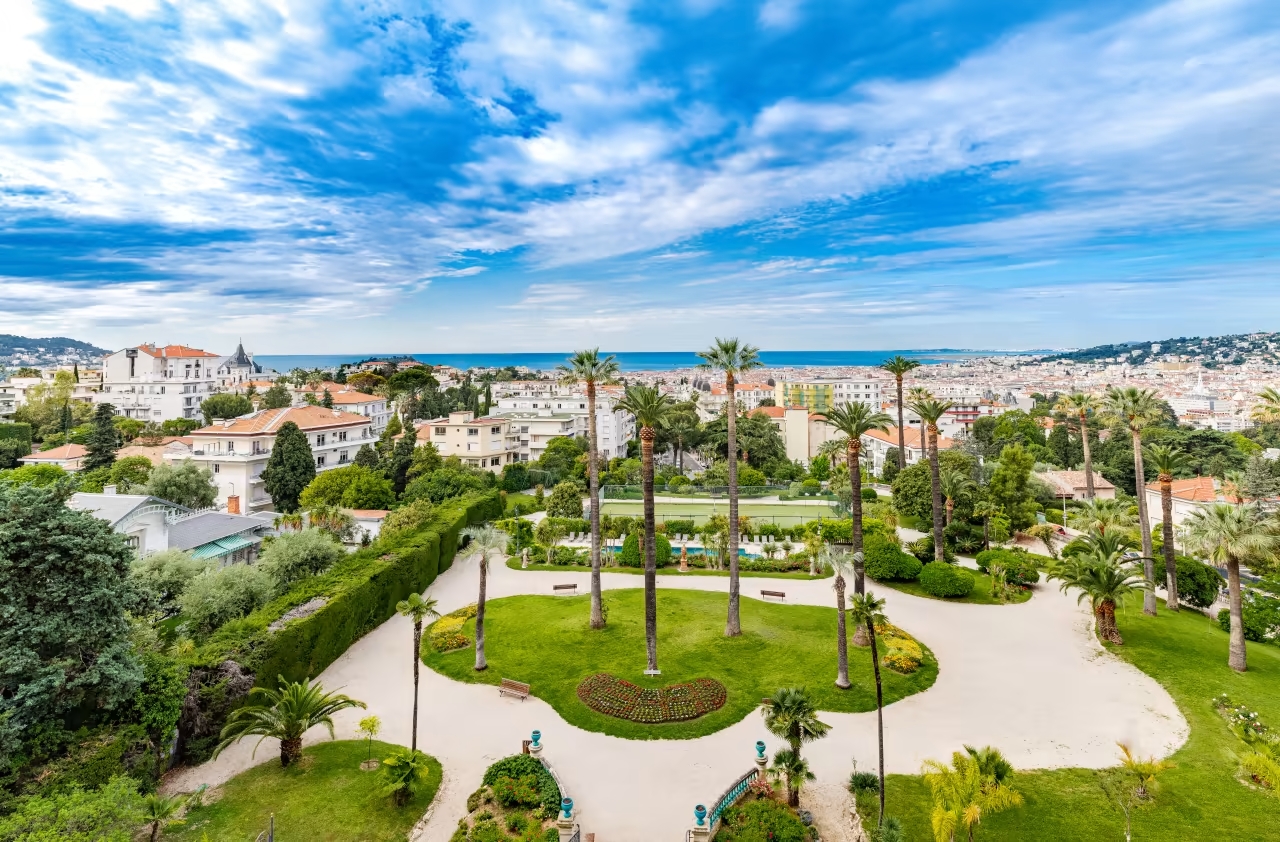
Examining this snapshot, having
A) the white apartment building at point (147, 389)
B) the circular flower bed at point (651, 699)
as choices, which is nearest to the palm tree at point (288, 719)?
the circular flower bed at point (651, 699)

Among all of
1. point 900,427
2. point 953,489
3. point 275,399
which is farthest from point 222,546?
point 275,399

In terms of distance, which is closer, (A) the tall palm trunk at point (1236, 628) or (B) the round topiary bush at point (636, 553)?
(A) the tall palm trunk at point (1236, 628)

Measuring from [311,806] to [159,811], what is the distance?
9.66 ft

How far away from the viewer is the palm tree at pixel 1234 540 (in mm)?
19453

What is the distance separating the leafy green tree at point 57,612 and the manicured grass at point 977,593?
1135 inches

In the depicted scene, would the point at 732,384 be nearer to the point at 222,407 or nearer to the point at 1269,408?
the point at 1269,408

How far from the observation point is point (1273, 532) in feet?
64.0

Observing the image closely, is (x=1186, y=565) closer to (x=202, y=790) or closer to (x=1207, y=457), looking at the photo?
(x=202, y=790)

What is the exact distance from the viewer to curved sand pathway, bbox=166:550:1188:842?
46.2 ft

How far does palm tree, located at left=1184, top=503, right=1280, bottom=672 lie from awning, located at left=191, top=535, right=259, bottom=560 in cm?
4025

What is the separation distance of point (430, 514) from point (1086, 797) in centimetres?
3126

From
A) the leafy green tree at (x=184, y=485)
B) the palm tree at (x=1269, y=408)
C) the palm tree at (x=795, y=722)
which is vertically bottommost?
the palm tree at (x=795, y=722)

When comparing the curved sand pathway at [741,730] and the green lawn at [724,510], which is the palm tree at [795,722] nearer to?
the curved sand pathway at [741,730]

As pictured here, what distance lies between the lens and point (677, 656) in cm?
2098
